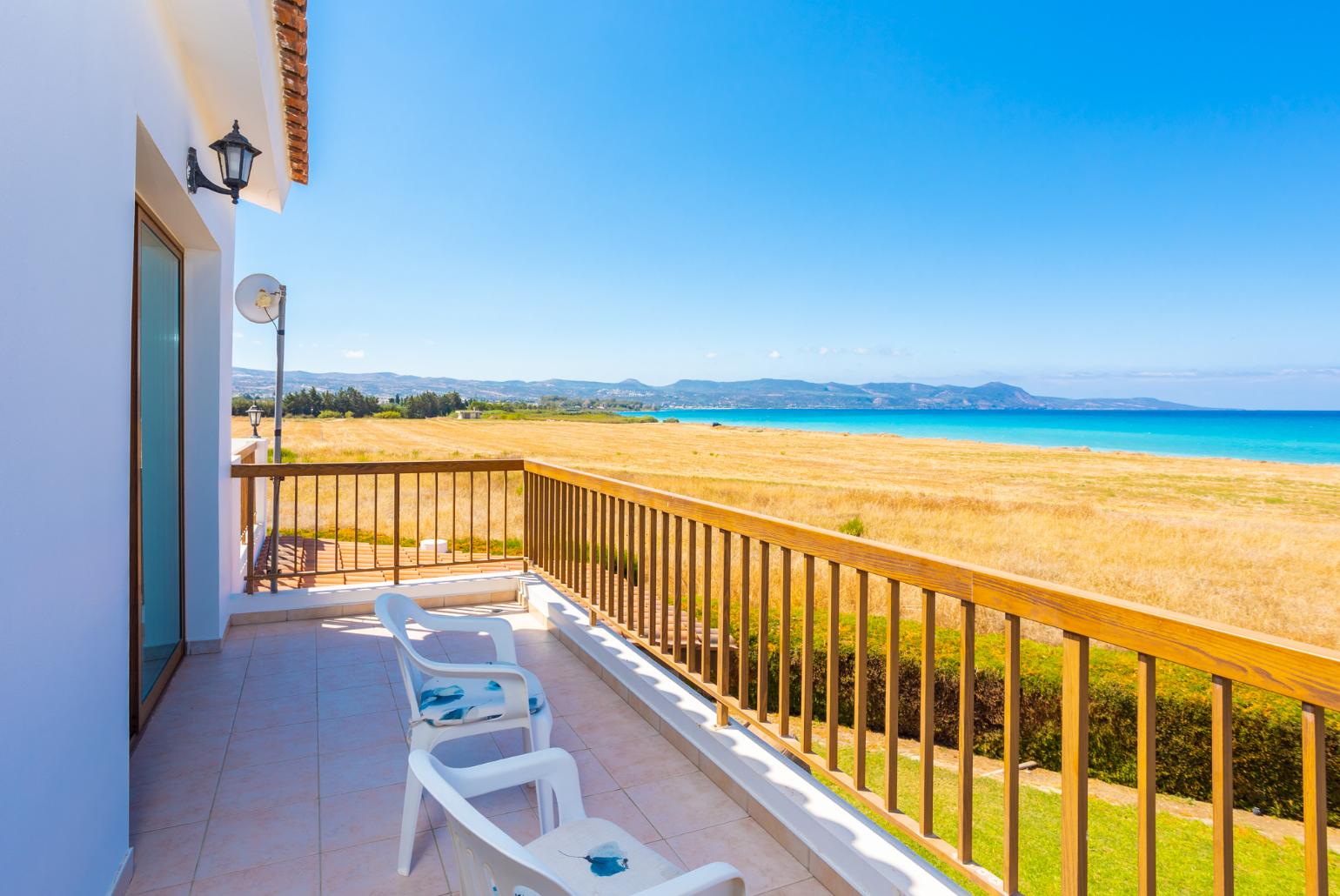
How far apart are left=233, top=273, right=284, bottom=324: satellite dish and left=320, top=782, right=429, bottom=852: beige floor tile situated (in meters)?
4.23

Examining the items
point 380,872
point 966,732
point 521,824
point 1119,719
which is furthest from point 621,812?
point 1119,719

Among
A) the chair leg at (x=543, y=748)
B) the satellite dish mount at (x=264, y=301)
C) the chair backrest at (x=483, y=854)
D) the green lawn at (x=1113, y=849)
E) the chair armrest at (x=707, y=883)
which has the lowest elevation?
the green lawn at (x=1113, y=849)

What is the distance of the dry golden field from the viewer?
9.88 metres

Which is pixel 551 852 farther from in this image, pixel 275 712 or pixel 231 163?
pixel 231 163

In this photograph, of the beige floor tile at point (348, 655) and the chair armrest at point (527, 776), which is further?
the beige floor tile at point (348, 655)

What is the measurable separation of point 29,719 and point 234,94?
3.11 metres

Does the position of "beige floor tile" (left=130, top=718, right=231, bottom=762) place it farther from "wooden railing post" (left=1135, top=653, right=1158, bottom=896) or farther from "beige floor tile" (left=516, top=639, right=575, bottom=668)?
"wooden railing post" (left=1135, top=653, right=1158, bottom=896)

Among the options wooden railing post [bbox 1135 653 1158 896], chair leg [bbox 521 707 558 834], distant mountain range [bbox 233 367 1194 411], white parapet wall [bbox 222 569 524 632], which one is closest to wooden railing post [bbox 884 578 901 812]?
wooden railing post [bbox 1135 653 1158 896]

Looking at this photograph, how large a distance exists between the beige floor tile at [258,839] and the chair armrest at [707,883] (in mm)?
1623

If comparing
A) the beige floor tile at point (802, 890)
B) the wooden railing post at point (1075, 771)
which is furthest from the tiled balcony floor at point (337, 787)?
the wooden railing post at point (1075, 771)

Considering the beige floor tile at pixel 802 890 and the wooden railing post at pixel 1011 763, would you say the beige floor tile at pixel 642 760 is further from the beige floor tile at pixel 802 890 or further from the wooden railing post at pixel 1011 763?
the wooden railing post at pixel 1011 763

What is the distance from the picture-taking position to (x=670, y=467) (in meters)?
22.6

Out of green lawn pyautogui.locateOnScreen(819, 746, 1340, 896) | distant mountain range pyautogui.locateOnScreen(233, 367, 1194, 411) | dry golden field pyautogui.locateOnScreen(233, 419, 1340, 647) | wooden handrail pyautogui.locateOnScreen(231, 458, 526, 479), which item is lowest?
green lawn pyautogui.locateOnScreen(819, 746, 1340, 896)

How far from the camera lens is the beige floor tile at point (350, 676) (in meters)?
3.46
